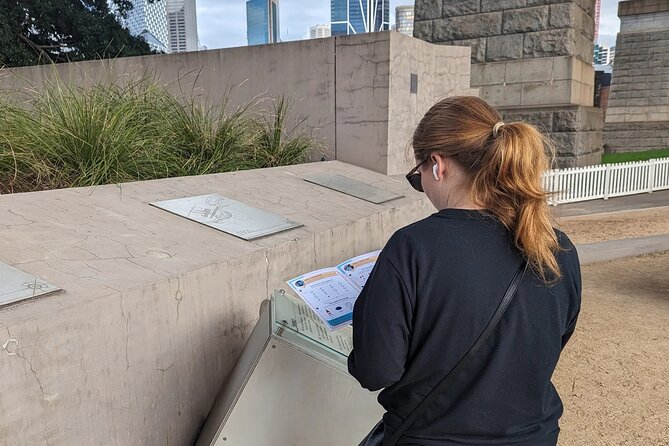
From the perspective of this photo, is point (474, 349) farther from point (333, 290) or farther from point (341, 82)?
point (341, 82)

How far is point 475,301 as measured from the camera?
1.32 meters

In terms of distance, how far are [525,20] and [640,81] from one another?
1396 cm

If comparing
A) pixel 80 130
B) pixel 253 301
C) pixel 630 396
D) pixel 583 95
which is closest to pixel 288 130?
pixel 80 130

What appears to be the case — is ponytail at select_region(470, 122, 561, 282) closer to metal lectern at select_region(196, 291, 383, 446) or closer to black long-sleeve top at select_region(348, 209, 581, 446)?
black long-sleeve top at select_region(348, 209, 581, 446)

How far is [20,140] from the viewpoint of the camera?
3.66m

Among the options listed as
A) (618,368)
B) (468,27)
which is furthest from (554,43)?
(618,368)

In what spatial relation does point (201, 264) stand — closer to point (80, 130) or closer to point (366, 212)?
point (366, 212)

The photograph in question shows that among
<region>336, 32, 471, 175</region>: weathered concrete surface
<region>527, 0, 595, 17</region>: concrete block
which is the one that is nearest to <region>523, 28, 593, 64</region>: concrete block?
<region>527, 0, 595, 17</region>: concrete block

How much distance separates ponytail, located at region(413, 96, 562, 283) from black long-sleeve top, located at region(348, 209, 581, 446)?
0.14 ft

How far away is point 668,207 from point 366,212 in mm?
9569

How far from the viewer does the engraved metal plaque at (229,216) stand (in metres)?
2.77

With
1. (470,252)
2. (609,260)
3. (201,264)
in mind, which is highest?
(470,252)

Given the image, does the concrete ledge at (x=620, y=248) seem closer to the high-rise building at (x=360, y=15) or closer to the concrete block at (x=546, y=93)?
the concrete block at (x=546, y=93)

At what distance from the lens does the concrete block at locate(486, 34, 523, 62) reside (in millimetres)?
11359
